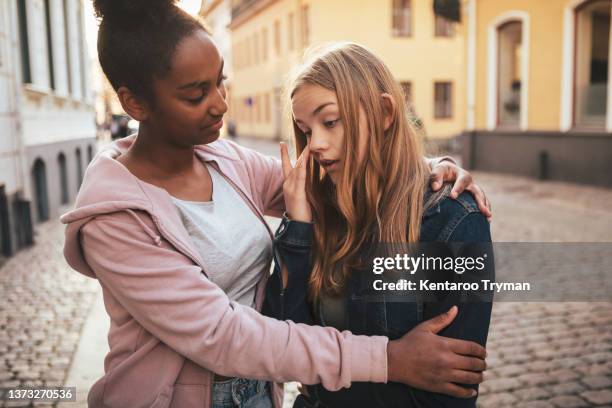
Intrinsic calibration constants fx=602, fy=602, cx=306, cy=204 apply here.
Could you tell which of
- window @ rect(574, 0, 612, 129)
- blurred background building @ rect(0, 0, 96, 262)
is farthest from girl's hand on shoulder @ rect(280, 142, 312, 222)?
window @ rect(574, 0, 612, 129)

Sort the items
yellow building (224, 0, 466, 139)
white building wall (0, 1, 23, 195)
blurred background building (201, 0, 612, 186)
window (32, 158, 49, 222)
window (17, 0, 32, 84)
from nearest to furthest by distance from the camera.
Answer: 1. white building wall (0, 1, 23, 195)
2. window (17, 0, 32, 84)
3. window (32, 158, 49, 222)
4. blurred background building (201, 0, 612, 186)
5. yellow building (224, 0, 466, 139)

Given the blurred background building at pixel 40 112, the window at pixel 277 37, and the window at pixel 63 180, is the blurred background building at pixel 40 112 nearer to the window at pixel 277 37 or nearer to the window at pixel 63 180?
the window at pixel 63 180

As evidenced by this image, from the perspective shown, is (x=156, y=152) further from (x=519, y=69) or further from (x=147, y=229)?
(x=519, y=69)

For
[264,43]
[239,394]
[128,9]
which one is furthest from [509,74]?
[264,43]

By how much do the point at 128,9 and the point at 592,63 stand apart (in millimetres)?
13725

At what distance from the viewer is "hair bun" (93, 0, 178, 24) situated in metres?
1.64

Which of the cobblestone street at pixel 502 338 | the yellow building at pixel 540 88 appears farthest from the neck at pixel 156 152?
the yellow building at pixel 540 88

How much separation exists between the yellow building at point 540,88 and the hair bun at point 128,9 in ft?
41.0

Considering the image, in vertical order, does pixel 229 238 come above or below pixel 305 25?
below

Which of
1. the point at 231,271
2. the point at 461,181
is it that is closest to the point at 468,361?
the point at 461,181

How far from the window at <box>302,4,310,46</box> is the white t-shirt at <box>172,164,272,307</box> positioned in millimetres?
27452

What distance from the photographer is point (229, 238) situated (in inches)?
73.6

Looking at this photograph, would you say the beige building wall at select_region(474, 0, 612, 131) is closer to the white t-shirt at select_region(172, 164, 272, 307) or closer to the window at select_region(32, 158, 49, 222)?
the window at select_region(32, 158, 49, 222)

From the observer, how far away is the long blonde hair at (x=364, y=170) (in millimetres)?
1835
